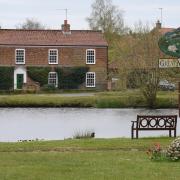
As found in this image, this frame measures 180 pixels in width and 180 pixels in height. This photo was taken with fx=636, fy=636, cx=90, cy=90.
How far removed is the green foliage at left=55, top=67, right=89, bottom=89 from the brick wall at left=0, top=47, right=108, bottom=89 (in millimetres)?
776

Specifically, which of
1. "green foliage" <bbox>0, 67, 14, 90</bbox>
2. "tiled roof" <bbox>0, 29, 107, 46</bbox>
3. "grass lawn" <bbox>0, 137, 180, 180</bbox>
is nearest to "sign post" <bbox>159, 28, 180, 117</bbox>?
"grass lawn" <bbox>0, 137, 180, 180</bbox>

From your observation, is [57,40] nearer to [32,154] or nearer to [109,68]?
[109,68]

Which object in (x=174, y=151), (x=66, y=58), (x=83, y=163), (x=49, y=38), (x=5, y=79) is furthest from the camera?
(x=49, y=38)

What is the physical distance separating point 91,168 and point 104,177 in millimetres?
1145

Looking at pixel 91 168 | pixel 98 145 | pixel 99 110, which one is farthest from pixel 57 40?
pixel 91 168

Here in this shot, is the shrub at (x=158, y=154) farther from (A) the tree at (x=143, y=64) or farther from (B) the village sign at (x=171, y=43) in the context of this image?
(A) the tree at (x=143, y=64)

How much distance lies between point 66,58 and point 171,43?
4965cm

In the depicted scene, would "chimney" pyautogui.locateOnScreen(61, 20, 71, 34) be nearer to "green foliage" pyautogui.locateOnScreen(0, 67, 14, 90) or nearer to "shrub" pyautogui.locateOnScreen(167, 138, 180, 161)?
"green foliage" pyautogui.locateOnScreen(0, 67, 14, 90)

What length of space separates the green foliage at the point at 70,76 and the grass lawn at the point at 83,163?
47332 mm

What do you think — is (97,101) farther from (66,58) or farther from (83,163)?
(83,163)

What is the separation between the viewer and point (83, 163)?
12.5 meters

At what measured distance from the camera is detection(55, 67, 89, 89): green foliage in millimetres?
64688

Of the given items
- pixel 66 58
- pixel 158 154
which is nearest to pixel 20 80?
pixel 66 58

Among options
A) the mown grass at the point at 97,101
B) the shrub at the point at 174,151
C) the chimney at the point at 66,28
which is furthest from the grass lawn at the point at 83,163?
the chimney at the point at 66,28
